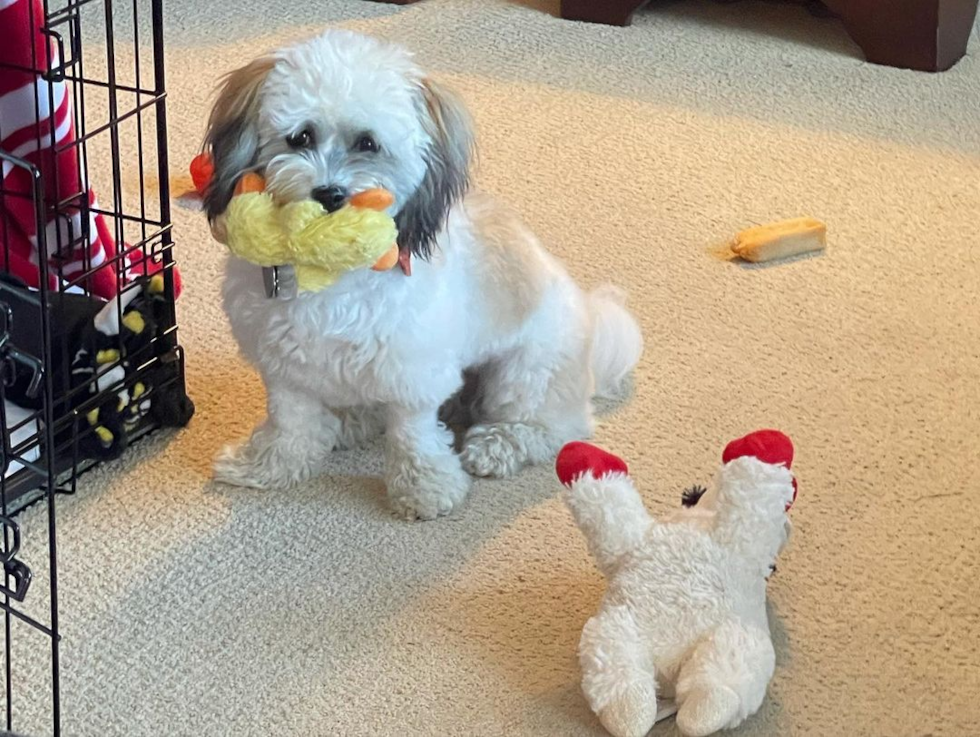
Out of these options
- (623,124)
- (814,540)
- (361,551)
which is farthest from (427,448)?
(623,124)

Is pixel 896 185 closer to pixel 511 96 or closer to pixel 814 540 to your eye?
pixel 511 96

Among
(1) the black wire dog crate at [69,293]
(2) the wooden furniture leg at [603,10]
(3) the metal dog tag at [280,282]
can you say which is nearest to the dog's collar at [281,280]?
(3) the metal dog tag at [280,282]

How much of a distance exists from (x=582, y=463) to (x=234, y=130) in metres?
0.52

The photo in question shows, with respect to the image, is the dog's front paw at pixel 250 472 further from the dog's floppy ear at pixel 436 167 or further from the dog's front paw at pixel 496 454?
the dog's floppy ear at pixel 436 167

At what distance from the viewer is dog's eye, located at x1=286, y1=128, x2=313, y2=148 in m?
1.44

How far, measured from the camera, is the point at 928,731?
1366mm

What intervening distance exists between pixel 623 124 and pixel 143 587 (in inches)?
60.7

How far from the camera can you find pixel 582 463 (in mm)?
1438

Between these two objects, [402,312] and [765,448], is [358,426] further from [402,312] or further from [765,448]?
[765,448]

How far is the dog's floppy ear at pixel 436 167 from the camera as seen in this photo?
1483 millimetres

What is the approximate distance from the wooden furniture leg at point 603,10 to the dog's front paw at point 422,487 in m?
1.79

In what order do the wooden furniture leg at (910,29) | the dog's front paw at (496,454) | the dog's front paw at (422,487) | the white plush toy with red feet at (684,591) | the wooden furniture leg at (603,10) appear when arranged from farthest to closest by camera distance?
1. the wooden furniture leg at (603,10)
2. the wooden furniture leg at (910,29)
3. the dog's front paw at (496,454)
4. the dog's front paw at (422,487)
5. the white plush toy with red feet at (684,591)

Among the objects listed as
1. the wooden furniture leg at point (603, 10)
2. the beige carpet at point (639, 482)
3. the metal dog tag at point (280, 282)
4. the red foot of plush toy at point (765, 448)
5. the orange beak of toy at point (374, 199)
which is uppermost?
the orange beak of toy at point (374, 199)

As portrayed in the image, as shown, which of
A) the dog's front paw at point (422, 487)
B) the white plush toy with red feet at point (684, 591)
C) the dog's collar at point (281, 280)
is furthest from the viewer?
the dog's front paw at point (422, 487)
